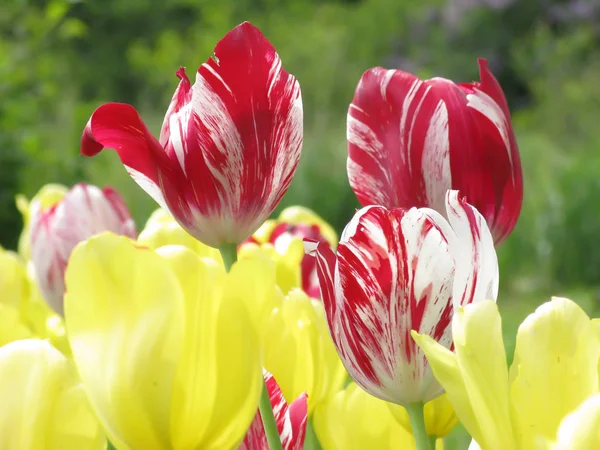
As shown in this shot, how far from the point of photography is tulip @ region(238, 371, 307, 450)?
1.48ft

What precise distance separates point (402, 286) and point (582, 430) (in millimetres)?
122

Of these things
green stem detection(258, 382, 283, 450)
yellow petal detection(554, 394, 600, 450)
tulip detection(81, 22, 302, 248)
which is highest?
tulip detection(81, 22, 302, 248)

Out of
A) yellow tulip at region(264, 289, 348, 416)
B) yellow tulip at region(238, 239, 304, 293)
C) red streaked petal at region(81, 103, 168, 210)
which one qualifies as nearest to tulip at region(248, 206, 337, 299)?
yellow tulip at region(238, 239, 304, 293)

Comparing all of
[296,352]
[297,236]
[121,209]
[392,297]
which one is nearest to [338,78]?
[121,209]

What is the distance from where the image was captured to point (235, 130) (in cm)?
→ 47

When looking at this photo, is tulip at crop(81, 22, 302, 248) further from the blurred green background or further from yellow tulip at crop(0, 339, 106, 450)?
the blurred green background

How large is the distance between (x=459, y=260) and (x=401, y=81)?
133mm

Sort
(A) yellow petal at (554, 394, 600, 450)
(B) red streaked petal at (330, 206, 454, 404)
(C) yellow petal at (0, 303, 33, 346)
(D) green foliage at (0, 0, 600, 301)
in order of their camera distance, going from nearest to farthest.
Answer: (A) yellow petal at (554, 394, 600, 450) → (B) red streaked petal at (330, 206, 454, 404) → (C) yellow petal at (0, 303, 33, 346) → (D) green foliage at (0, 0, 600, 301)

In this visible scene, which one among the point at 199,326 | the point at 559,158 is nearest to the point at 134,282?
the point at 199,326

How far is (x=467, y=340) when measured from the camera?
0.35 meters

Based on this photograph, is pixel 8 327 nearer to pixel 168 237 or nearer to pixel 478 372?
pixel 168 237

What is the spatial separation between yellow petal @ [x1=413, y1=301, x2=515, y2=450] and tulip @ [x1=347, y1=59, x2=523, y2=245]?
6.2 inches

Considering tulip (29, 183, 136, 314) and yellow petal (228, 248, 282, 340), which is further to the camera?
tulip (29, 183, 136, 314)

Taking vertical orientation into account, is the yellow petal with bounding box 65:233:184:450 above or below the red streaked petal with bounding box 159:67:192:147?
below
